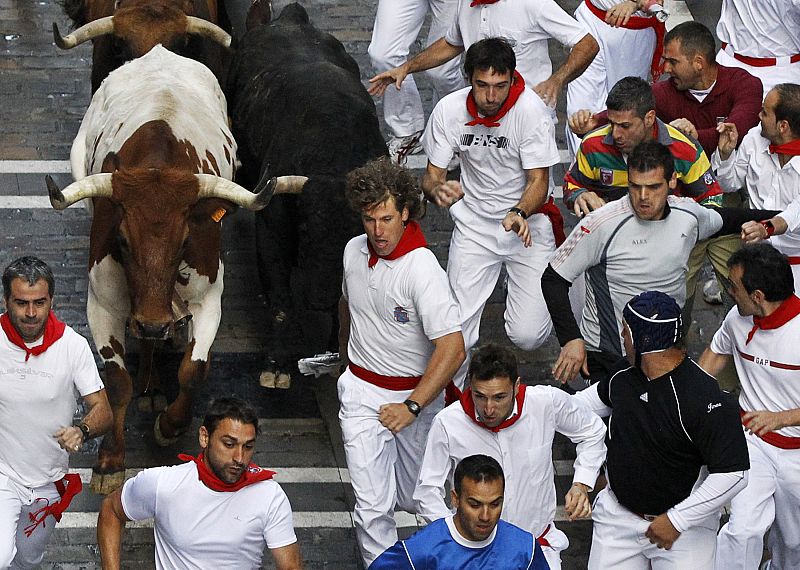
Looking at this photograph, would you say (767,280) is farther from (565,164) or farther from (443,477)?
(565,164)

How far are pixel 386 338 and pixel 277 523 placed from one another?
1.81 m

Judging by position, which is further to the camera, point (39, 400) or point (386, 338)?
point (386, 338)

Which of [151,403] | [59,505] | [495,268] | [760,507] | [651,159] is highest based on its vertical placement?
[651,159]

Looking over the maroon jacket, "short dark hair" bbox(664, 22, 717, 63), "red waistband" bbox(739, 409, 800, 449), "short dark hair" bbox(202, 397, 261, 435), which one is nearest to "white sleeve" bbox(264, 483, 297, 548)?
"short dark hair" bbox(202, 397, 261, 435)

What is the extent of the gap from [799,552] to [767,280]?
153cm

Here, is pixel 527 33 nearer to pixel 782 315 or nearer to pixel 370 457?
pixel 782 315

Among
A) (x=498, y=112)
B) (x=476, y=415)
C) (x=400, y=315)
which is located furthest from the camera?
(x=498, y=112)

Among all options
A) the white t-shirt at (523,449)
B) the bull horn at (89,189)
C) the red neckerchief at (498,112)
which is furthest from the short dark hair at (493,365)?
the bull horn at (89,189)

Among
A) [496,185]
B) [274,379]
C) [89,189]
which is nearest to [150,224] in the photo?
[89,189]

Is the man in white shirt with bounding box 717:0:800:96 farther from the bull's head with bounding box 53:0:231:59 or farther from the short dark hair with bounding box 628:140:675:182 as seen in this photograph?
the bull's head with bounding box 53:0:231:59

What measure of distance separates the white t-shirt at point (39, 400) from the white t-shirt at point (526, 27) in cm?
447

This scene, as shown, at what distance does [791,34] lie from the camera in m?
11.6

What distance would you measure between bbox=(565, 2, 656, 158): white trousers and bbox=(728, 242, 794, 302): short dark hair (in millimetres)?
3861

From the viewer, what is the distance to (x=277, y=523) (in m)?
7.21
